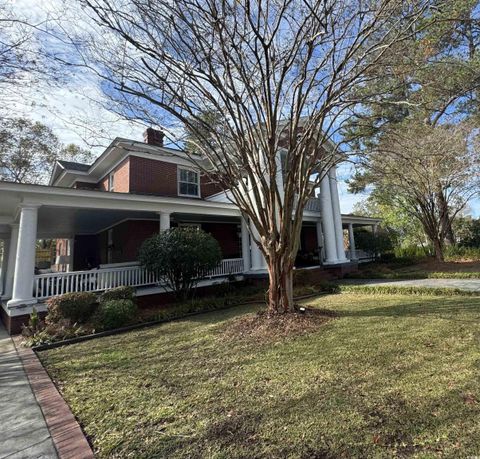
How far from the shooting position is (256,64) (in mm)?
6336

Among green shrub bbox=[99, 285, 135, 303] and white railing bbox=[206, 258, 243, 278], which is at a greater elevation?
white railing bbox=[206, 258, 243, 278]

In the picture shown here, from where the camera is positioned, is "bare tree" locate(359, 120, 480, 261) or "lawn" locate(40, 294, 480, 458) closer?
"lawn" locate(40, 294, 480, 458)

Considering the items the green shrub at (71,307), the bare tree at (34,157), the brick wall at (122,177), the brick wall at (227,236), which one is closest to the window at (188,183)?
the brick wall at (227,236)

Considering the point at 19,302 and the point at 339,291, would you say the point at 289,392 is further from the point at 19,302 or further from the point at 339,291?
the point at 339,291

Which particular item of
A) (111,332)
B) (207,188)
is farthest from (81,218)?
(111,332)

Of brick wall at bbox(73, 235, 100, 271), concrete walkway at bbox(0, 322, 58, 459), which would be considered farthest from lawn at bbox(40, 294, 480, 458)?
brick wall at bbox(73, 235, 100, 271)

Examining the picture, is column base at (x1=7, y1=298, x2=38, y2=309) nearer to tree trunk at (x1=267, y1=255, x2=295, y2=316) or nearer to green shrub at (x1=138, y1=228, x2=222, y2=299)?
green shrub at (x1=138, y1=228, x2=222, y2=299)

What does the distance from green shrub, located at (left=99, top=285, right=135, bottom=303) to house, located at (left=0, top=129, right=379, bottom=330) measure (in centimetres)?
153

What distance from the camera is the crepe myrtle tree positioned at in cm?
544

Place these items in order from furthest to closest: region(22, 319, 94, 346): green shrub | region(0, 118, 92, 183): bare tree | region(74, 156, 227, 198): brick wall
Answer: region(0, 118, 92, 183): bare tree < region(74, 156, 227, 198): brick wall < region(22, 319, 94, 346): green shrub

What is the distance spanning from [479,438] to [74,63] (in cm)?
789

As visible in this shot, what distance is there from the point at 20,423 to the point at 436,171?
58.7ft

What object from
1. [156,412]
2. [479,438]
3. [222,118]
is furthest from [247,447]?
[222,118]

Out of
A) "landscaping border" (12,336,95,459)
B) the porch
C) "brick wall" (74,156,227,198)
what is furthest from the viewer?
"brick wall" (74,156,227,198)
